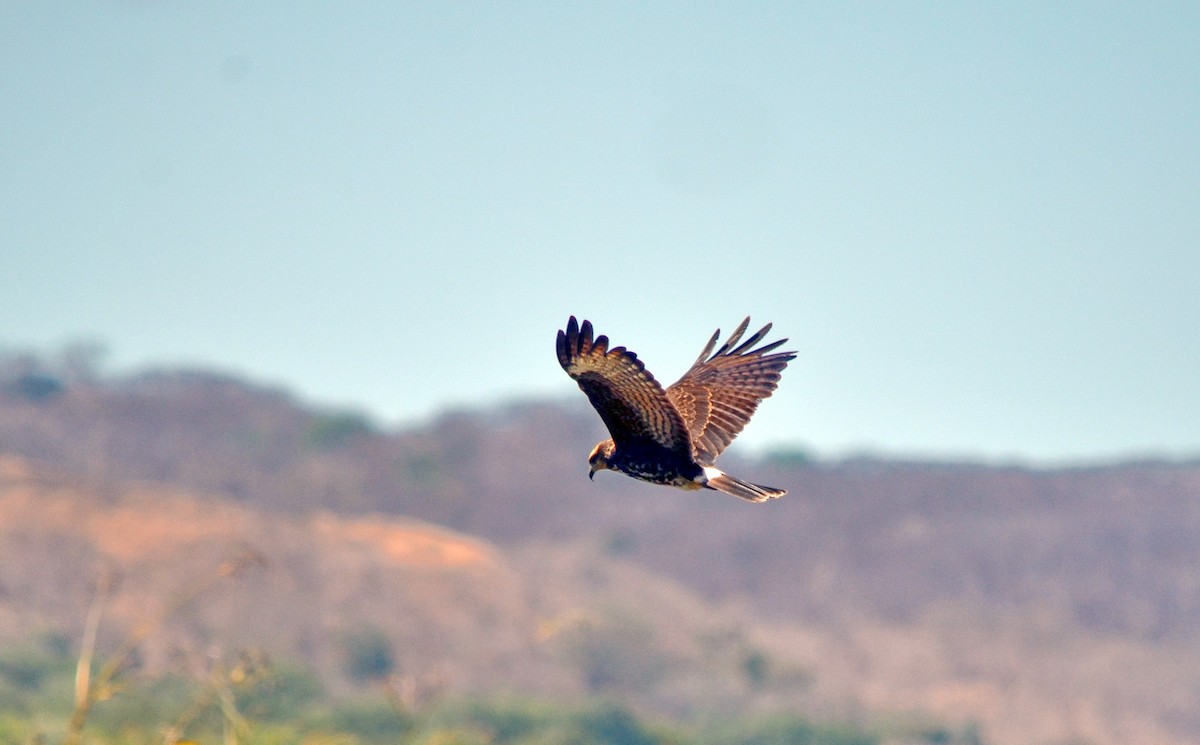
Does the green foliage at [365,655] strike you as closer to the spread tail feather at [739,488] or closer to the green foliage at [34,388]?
the green foliage at [34,388]

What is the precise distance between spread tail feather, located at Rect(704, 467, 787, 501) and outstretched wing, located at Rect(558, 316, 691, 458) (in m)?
0.20

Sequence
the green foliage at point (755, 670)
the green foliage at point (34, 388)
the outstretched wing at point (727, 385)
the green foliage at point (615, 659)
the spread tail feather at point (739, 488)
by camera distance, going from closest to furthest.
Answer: the spread tail feather at point (739, 488) < the outstretched wing at point (727, 385) < the green foliage at point (755, 670) < the green foliage at point (615, 659) < the green foliage at point (34, 388)

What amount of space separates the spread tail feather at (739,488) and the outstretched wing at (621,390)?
0.65ft

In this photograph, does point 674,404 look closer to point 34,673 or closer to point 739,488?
point 739,488

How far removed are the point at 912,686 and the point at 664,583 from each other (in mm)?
10206

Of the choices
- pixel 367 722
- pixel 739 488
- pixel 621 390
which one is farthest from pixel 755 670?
pixel 621 390

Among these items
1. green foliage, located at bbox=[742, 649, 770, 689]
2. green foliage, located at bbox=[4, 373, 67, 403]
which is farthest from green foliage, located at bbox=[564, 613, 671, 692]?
green foliage, located at bbox=[4, 373, 67, 403]

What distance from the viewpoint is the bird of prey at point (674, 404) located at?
23.8 ft

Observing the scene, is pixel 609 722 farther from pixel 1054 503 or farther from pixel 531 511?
pixel 1054 503

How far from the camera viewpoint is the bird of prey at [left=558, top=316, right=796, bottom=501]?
7.25m

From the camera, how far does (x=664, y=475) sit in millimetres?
7969

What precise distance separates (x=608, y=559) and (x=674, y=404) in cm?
4095

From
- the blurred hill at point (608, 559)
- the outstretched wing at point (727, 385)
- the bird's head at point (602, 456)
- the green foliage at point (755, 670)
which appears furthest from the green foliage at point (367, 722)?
the bird's head at point (602, 456)

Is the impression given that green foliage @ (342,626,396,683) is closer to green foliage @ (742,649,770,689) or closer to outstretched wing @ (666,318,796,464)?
green foliage @ (742,649,770,689)
